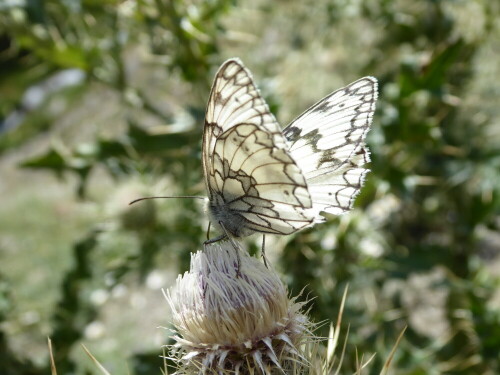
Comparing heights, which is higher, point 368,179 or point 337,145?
point 337,145

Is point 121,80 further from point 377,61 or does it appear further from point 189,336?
point 189,336

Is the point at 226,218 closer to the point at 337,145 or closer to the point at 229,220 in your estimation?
the point at 229,220

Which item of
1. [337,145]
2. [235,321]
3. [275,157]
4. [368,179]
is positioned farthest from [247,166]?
[368,179]

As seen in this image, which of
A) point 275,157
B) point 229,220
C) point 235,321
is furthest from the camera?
point 229,220

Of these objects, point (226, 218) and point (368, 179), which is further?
point (368, 179)

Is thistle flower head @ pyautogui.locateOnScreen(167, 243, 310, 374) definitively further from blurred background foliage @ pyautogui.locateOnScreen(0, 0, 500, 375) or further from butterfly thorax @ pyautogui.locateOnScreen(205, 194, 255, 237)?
blurred background foliage @ pyautogui.locateOnScreen(0, 0, 500, 375)

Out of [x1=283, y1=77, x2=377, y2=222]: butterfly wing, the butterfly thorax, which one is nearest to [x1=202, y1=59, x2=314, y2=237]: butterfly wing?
the butterfly thorax

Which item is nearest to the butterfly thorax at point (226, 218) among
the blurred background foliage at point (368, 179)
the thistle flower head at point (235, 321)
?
the thistle flower head at point (235, 321)

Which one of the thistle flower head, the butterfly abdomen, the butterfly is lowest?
the thistle flower head
